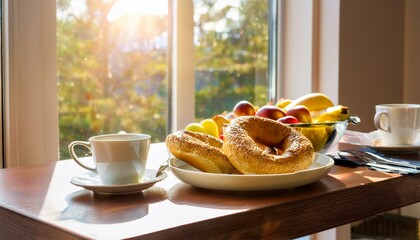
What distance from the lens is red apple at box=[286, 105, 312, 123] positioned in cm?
108

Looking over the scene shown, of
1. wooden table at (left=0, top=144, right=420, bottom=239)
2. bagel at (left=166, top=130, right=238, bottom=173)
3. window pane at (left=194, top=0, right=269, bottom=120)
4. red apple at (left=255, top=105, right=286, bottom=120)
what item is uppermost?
window pane at (left=194, top=0, right=269, bottom=120)

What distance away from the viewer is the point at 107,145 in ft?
2.39

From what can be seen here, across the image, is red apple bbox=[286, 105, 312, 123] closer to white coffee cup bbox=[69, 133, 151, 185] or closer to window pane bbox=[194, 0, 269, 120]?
white coffee cup bbox=[69, 133, 151, 185]

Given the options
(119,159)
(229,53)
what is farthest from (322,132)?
(229,53)

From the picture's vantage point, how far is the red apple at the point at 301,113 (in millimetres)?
1077

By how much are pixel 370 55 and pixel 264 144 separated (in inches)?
53.9

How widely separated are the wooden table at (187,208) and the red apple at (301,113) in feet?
0.66

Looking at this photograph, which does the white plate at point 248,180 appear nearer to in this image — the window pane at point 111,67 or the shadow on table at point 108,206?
the shadow on table at point 108,206

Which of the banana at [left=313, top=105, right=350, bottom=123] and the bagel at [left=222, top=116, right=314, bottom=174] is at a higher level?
the banana at [left=313, top=105, right=350, bottom=123]

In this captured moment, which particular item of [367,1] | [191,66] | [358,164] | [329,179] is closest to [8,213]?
[329,179]

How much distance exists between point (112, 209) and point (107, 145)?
0.35 feet

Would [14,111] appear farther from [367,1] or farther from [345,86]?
[367,1]

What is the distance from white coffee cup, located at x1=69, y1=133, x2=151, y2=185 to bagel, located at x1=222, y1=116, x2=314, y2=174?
0.13 meters

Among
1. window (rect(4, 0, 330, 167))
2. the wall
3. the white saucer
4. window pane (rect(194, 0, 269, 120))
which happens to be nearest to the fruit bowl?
the white saucer
